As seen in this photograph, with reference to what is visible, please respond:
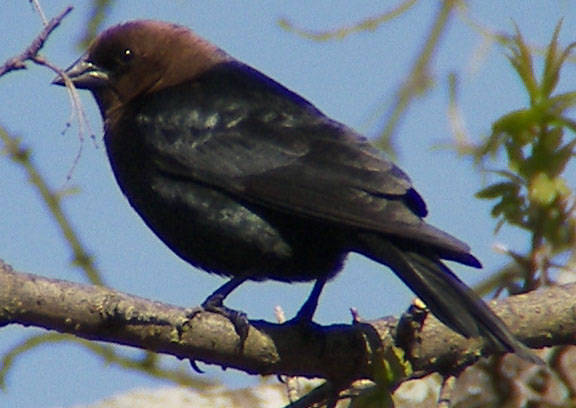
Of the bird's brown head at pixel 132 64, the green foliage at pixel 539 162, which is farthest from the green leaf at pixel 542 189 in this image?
the bird's brown head at pixel 132 64

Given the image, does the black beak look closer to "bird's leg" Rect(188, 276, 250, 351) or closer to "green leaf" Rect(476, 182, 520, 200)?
"bird's leg" Rect(188, 276, 250, 351)

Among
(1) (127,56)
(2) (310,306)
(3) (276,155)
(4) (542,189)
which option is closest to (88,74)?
(1) (127,56)

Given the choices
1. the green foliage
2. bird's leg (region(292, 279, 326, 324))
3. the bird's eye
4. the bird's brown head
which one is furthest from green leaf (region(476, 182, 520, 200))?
the bird's eye

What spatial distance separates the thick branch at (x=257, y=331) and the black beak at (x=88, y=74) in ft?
5.35

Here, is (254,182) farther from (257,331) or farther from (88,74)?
(88,74)

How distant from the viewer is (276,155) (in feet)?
12.2

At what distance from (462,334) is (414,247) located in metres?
0.50

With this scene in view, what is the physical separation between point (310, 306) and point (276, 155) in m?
0.55

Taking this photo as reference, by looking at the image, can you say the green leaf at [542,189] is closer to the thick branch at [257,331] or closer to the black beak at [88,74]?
the thick branch at [257,331]

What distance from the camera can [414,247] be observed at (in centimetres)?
331

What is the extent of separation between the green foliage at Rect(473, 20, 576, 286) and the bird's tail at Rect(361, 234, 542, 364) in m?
0.23

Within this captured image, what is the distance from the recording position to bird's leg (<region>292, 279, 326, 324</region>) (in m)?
3.36

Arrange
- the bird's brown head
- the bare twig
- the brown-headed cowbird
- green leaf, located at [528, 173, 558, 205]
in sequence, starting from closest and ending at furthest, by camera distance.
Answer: the bare twig
green leaf, located at [528, 173, 558, 205]
the brown-headed cowbird
the bird's brown head

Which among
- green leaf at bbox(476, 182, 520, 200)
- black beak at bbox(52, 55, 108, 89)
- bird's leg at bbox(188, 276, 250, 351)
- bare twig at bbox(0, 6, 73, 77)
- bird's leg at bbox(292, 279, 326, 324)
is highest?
bare twig at bbox(0, 6, 73, 77)
